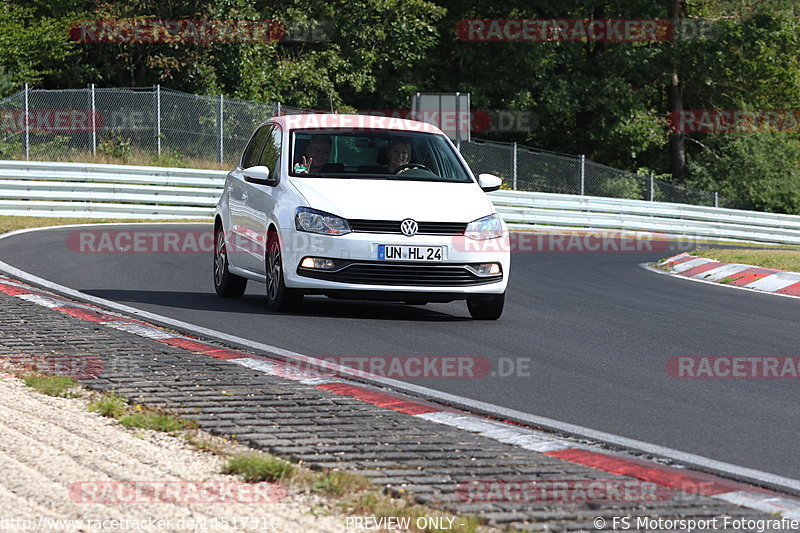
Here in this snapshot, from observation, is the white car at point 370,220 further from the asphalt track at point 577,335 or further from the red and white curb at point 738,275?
the red and white curb at point 738,275

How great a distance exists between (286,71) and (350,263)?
1111 inches

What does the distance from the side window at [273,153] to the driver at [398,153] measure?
1017mm

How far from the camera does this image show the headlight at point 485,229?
10914 mm

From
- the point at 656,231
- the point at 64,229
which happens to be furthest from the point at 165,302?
the point at 656,231

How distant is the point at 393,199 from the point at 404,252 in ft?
1.62

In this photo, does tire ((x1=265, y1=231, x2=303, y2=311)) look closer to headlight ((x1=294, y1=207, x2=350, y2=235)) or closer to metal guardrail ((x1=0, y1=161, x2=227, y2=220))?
headlight ((x1=294, y1=207, x2=350, y2=235))

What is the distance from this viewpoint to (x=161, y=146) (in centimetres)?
3108

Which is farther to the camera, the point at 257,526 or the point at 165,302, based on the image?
the point at 165,302

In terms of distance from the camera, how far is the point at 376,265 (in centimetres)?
1070

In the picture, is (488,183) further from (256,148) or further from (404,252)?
(256,148)

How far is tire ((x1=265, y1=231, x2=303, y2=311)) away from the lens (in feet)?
36.3

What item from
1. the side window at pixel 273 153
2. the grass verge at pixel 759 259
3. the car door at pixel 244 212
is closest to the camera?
the side window at pixel 273 153

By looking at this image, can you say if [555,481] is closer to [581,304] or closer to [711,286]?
[581,304]

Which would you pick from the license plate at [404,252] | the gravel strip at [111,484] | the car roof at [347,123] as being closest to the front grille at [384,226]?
the license plate at [404,252]
